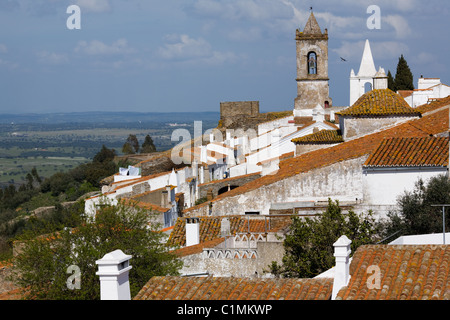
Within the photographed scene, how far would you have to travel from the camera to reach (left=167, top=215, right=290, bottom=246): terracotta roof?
20.5 m

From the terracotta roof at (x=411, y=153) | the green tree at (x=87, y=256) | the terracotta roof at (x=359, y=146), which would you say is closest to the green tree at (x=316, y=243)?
the green tree at (x=87, y=256)

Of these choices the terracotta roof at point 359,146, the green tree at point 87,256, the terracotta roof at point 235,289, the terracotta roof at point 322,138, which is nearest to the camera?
the terracotta roof at point 235,289

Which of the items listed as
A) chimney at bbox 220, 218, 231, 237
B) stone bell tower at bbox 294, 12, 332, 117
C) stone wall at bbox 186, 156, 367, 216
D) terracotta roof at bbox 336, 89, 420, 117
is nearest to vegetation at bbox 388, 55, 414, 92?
stone bell tower at bbox 294, 12, 332, 117

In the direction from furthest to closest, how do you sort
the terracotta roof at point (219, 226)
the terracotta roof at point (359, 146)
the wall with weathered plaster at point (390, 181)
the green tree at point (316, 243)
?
the terracotta roof at point (359, 146) → the terracotta roof at point (219, 226) → the wall with weathered plaster at point (390, 181) → the green tree at point (316, 243)

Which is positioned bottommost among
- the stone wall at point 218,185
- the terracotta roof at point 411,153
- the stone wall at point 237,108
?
the stone wall at point 218,185

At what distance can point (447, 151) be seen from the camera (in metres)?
20.4

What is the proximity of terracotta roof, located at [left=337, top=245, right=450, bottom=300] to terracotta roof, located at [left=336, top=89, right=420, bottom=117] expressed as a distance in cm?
1566

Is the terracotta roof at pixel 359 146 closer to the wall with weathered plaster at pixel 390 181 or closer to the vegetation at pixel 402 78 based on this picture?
the wall with weathered plaster at pixel 390 181

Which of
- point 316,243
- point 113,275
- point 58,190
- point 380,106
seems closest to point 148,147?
point 58,190

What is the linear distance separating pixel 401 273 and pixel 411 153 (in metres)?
11.0

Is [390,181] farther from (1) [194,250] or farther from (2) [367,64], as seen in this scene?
(2) [367,64]

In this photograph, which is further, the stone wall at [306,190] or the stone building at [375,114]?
the stone building at [375,114]

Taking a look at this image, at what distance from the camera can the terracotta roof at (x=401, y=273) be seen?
384 inches

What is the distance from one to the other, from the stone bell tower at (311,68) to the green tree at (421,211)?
98.1 feet
